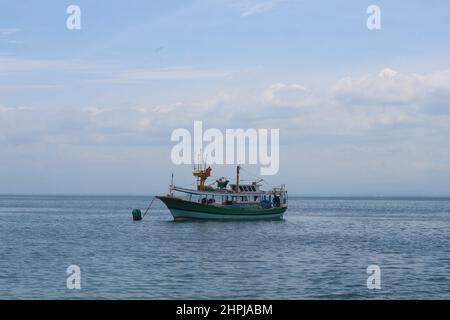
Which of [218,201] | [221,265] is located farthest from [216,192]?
[221,265]

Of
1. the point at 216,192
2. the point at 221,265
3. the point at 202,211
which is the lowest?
the point at 221,265

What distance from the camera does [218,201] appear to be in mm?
78000

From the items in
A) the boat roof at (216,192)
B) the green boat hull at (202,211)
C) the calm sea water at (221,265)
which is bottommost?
the calm sea water at (221,265)

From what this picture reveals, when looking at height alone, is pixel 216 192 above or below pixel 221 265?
above

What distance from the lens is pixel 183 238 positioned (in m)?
60.9

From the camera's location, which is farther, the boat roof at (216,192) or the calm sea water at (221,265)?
the boat roof at (216,192)

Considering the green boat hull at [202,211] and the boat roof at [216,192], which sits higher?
the boat roof at [216,192]

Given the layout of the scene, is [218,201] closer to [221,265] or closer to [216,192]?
[216,192]

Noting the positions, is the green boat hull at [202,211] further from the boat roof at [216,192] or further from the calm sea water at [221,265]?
the calm sea water at [221,265]

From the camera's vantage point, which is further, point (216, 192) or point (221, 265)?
point (216, 192)

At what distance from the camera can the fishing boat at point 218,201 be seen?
76.1 m

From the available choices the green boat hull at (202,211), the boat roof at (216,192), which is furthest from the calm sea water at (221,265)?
the boat roof at (216,192)
